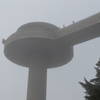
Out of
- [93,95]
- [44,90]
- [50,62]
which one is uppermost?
[50,62]

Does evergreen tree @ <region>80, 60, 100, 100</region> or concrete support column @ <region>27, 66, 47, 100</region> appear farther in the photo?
concrete support column @ <region>27, 66, 47, 100</region>

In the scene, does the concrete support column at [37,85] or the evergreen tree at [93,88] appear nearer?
the evergreen tree at [93,88]

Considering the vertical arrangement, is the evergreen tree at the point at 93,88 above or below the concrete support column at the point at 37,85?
below

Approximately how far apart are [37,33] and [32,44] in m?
1.54

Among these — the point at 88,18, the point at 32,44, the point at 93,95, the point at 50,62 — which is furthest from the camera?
the point at 50,62

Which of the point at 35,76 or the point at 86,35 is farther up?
the point at 86,35

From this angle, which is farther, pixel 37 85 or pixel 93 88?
pixel 37 85

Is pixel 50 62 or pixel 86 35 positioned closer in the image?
pixel 86 35

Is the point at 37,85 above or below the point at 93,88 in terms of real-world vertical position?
above

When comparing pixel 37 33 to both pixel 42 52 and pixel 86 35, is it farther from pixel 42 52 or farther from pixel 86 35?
pixel 86 35

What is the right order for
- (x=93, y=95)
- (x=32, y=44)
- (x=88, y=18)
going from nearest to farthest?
(x=93, y=95)
(x=88, y=18)
(x=32, y=44)

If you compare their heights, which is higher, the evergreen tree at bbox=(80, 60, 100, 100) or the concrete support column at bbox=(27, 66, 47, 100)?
the concrete support column at bbox=(27, 66, 47, 100)

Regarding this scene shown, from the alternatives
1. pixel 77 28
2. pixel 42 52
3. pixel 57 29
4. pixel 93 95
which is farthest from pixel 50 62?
pixel 93 95

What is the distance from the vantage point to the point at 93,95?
50.9 feet
